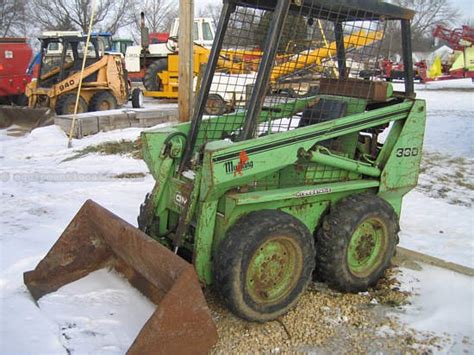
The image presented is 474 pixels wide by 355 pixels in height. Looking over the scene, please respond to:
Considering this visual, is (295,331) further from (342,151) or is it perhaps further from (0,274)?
(0,274)

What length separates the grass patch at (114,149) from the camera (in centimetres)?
861

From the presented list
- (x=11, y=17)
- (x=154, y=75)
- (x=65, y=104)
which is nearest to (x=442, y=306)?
(x=65, y=104)

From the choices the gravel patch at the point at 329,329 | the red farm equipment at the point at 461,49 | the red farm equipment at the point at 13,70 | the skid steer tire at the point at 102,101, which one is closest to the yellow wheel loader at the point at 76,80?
the skid steer tire at the point at 102,101

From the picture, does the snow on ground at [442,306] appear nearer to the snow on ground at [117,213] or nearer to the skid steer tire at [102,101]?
the snow on ground at [117,213]

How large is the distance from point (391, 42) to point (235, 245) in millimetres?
2056

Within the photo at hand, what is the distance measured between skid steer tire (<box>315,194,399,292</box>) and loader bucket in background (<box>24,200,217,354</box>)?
118 cm

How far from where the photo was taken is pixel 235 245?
304cm

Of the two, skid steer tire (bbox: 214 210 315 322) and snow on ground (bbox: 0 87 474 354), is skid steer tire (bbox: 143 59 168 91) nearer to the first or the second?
snow on ground (bbox: 0 87 474 354)

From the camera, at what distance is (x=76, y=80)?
12430 mm

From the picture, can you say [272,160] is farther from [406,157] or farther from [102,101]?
[102,101]

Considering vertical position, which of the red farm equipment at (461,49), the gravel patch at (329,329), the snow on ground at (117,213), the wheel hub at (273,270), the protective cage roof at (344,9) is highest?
the red farm equipment at (461,49)

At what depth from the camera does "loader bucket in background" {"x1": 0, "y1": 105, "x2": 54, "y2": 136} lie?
12.0 m

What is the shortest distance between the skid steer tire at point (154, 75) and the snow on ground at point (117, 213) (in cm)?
702

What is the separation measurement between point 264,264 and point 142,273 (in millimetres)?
807
